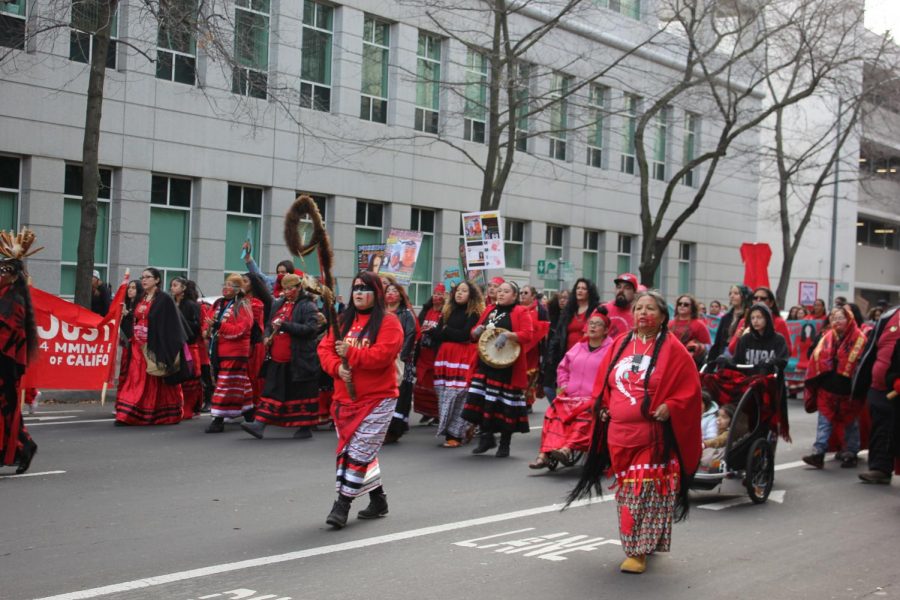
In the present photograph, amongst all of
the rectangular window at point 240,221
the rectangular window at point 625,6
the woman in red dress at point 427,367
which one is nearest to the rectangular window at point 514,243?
the rectangular window at point 625,6

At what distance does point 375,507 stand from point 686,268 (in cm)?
3450

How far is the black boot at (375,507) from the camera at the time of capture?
8.38m

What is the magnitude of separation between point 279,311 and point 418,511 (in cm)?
497

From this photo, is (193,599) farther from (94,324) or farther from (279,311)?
(94,324)

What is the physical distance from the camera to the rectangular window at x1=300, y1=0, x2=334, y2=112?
26.4 meters

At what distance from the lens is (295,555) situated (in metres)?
7.16

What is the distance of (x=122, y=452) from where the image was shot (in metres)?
11.5

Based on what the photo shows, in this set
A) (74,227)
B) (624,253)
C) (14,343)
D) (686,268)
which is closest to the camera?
(14,343)

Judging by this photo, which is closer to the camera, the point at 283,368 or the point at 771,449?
the point at 771,449

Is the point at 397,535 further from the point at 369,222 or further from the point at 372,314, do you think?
the point at 369,222

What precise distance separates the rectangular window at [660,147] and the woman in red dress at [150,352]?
26979mm

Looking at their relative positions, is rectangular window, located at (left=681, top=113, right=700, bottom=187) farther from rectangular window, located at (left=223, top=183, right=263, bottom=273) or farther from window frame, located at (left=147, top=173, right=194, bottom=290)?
window frame, located at (left=147, top=173, right=194, bottom=290)

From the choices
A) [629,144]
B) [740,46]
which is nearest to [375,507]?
[740,46]

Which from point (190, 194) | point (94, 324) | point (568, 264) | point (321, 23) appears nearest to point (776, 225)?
point (568, 264)
